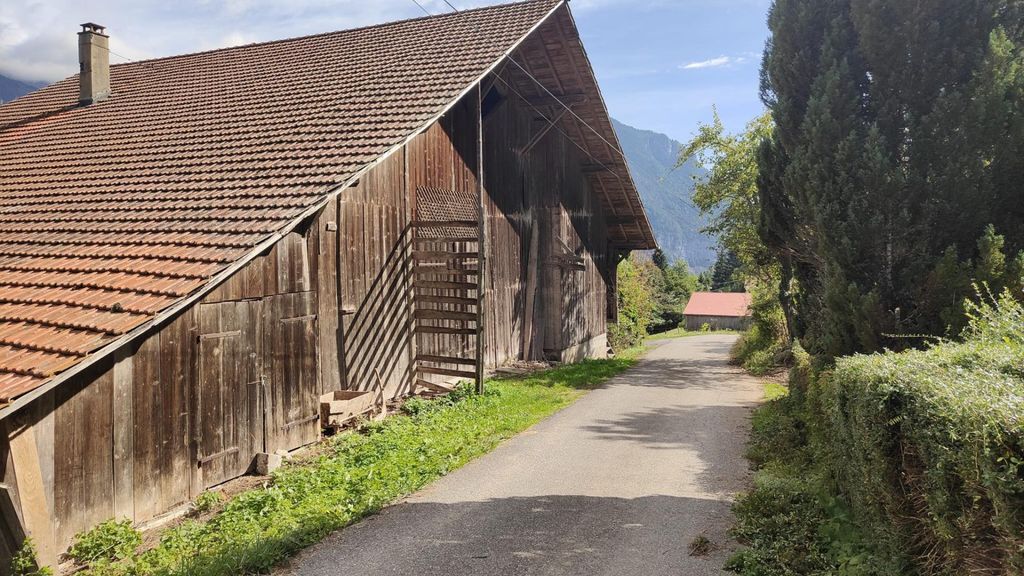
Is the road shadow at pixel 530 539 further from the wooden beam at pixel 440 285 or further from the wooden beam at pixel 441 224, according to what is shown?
the wooden beam at pixel 441 224

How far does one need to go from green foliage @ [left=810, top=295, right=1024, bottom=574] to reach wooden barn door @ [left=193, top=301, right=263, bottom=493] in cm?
671

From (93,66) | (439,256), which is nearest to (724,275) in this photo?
(439,256)

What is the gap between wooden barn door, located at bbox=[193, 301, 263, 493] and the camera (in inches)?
295

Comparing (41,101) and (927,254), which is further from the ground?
(41,101)

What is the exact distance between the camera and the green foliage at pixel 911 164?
25.3ft

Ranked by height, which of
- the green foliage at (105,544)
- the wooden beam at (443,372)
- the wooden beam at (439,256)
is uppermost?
the wooden beam at (439,256)

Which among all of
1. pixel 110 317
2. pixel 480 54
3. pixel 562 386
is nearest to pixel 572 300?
pixel 562 386

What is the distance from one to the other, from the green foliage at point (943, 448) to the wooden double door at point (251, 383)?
22.0 feet

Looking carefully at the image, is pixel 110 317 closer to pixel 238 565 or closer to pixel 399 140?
pixel 238 565

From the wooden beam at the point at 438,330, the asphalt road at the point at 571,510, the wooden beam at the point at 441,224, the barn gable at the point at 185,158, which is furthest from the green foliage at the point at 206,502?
the wooden beam at the point at 441,224

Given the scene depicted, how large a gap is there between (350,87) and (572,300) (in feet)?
33.7

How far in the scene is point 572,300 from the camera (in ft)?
66.4

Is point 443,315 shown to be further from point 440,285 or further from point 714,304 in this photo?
point 714,304

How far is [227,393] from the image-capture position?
784 cm
